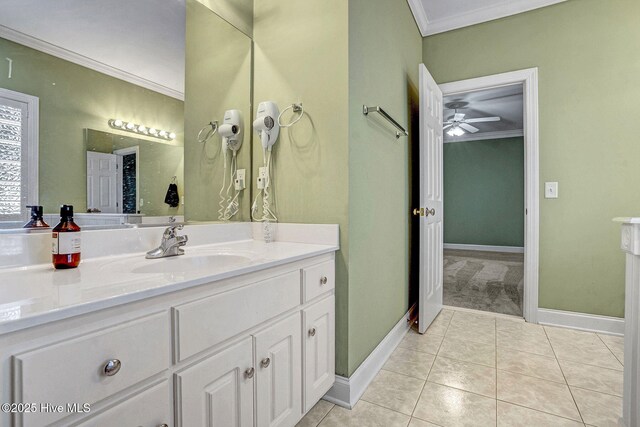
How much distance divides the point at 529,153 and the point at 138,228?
9.11ft

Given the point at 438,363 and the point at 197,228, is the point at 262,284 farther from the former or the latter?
the point at 438,363

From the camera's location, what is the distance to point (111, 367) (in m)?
0.64

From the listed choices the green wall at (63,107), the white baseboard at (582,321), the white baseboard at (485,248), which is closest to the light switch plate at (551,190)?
the white baseboard at (582,321)

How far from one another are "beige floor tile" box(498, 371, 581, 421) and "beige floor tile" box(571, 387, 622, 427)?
0.11 ft

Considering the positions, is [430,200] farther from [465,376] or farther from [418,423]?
[418,423]

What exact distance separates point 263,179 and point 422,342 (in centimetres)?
157

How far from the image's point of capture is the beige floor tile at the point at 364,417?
1.36 m

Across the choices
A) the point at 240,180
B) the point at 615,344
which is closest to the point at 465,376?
the point at 615,344

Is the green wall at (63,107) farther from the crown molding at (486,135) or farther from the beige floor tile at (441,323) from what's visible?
the crown molding at (486,135)

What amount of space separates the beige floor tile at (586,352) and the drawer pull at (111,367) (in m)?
2.39

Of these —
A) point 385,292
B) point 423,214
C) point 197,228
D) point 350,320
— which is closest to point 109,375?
point 197,228

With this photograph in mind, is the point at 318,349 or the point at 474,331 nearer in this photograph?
the point at 318,349

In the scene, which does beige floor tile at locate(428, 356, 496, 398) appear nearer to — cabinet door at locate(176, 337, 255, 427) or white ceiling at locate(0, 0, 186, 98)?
cabinet door at locate(176, 337, 255, 427)

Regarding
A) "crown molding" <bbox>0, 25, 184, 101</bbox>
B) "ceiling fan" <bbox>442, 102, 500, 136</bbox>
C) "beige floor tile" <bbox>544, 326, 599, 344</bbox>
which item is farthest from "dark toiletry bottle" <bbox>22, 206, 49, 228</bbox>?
"ceiling fan" <bbox>442, 102, 500, 136</bbox>
